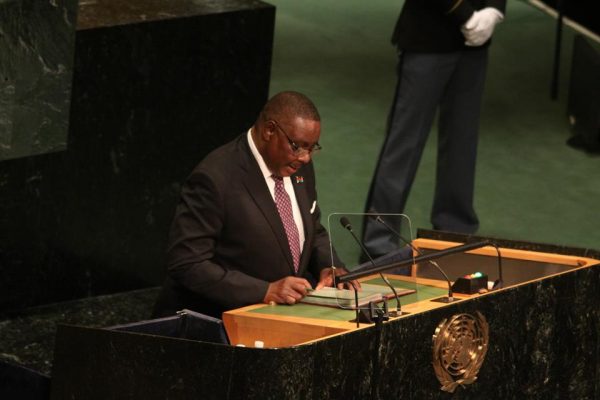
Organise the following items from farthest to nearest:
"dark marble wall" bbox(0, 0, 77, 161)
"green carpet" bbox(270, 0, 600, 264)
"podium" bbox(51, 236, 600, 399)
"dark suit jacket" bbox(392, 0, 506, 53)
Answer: "green carpet" bbox(270, 0, 600, 264)
"dark suit jacket" bbox(392, 0, 506, 53)
"dark marble wall" bbox(0, 0, 77, 161)
"podium" bbox(51, 236, 600, 399)

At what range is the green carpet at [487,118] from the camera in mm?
8930

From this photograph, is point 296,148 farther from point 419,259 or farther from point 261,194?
point 419,259

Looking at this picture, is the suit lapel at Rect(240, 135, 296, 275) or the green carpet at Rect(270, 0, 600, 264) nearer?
the suit lapel at Rect(240, 135, 296, 275)

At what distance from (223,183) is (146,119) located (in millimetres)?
1900

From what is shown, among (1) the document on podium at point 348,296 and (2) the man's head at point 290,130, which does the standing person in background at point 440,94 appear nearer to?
(2) the man's head at point 290,130

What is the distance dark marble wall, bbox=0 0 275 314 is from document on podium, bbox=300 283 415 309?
211 centimetres

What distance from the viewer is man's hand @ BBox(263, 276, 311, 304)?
500 centimetres

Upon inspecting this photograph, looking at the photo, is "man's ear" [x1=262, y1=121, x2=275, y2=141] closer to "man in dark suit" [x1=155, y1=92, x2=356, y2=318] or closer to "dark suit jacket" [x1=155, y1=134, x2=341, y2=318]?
"man in dark suit" [x1=155, y1=92, x2=356, y2=318]

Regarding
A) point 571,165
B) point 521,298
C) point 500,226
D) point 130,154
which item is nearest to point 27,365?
point 130,154

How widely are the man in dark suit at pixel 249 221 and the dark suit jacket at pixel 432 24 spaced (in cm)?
231

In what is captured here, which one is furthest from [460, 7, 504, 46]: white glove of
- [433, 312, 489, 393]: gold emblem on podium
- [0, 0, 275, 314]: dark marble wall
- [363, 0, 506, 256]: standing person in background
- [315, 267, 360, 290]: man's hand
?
[433, 312, 489, 393]: gold emblem on podium

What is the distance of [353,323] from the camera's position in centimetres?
471

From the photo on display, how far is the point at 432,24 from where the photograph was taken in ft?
25.2

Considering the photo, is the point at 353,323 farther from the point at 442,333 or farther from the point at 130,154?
the point at 130,154
